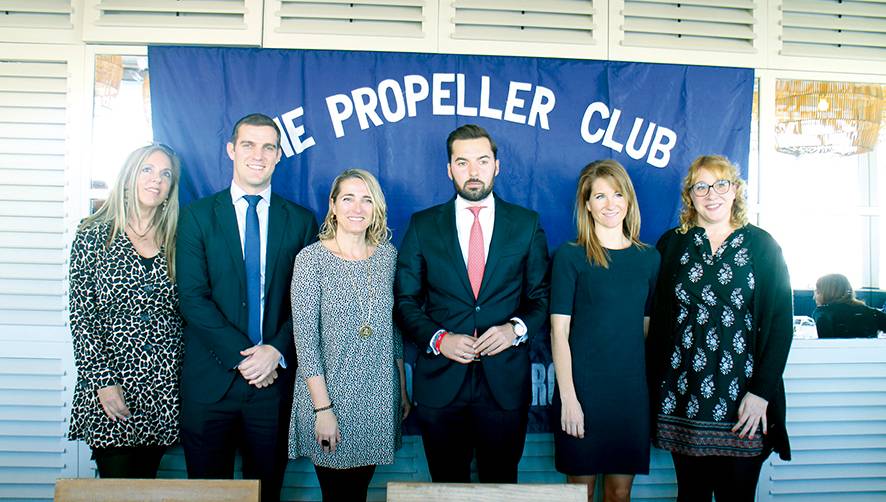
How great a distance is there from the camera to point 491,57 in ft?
9.64

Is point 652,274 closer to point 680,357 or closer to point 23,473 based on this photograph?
point 680,357

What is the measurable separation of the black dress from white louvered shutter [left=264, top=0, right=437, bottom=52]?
1453mm

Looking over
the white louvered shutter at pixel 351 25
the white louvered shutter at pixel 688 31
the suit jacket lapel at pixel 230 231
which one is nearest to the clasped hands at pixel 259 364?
the suit jacket lapel at pixel 230 231

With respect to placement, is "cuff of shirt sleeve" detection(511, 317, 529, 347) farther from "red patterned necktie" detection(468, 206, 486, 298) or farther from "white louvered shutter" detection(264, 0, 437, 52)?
"white louvered shutter" detection(264, 0, 437, 52)

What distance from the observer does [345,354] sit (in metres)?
2.19

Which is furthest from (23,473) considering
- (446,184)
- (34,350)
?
(446,184)

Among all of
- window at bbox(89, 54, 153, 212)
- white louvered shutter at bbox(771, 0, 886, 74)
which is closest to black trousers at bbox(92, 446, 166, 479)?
window at bbox(89, 54, 153, 212)

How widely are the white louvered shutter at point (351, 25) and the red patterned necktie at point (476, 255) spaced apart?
105cm

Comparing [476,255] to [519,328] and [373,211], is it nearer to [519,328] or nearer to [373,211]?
[519,328]

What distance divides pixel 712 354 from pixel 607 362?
15.6 inches

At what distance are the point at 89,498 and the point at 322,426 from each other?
2.71 ft

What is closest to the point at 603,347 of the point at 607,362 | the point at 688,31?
the point at 607,362

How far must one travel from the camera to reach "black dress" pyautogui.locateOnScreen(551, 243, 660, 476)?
7.39 feet

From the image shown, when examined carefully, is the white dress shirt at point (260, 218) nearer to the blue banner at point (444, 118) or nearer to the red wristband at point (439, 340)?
the blue banner at point (444, 118)
